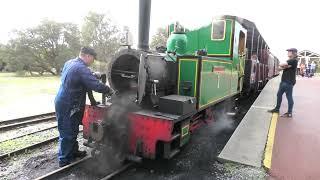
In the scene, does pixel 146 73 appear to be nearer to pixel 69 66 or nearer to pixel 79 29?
pixel 69 66

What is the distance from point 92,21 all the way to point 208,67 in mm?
29303

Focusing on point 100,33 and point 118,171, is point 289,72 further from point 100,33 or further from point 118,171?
point 100,33

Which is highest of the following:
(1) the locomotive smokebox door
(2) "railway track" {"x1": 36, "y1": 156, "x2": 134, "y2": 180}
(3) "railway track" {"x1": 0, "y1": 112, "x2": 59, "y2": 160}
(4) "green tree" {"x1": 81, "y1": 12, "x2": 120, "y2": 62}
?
(4) "green tree" {"x1": 81, "y1": 12, "x2": 120, "y2": 62}

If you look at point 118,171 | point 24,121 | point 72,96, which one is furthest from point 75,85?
point 24,121

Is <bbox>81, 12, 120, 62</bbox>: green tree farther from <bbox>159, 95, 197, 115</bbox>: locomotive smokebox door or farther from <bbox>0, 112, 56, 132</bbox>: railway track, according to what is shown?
<bbox>159, 95, 197, 115</bbox>: locomotive smokebox door

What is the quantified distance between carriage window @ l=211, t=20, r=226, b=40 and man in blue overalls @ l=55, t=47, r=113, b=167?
347 centimetres

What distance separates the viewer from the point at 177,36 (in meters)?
5.93

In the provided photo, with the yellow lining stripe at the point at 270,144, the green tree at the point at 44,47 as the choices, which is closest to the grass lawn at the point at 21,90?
the yellow lining stripe at the point at 270,144

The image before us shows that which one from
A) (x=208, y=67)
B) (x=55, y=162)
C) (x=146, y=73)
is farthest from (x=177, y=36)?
(x=55, y=162)

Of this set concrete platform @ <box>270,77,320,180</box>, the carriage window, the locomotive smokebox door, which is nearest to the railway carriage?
the locomotive smokebox door

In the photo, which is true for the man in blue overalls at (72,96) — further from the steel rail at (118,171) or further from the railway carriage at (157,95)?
the steel rail at (118,171)

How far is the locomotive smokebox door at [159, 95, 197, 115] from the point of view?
4.66 metres

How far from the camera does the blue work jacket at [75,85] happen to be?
4621mm

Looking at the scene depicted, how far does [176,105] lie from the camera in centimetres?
468
